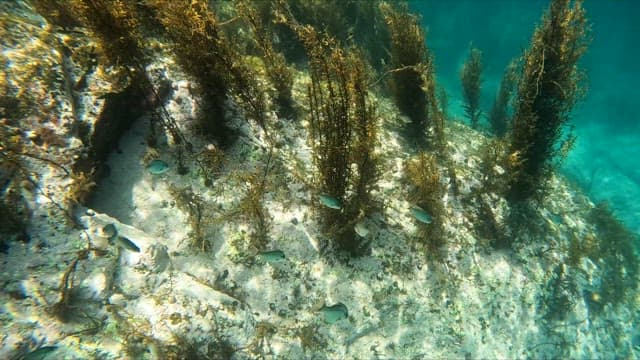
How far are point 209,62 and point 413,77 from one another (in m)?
3.20

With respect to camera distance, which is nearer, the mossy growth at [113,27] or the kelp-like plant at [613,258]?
the mossy growth at [113,27]

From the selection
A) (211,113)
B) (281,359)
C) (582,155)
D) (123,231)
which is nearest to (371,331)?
(281,359)

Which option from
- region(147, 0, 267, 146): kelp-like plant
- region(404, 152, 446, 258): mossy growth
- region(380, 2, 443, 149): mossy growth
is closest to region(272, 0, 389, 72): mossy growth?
region(380, 2, 443, 149): mossy growth

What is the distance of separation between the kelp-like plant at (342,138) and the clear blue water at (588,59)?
12.5 metres

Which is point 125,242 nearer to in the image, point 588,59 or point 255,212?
point 255,212

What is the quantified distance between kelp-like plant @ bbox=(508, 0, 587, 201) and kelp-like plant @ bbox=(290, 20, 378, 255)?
2.52m

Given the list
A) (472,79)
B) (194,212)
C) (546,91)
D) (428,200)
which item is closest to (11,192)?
(194,212)

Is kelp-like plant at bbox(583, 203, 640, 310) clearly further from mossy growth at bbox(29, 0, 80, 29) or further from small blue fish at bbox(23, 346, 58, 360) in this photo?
mossy growth at bbox(29, 0, 80, 29)

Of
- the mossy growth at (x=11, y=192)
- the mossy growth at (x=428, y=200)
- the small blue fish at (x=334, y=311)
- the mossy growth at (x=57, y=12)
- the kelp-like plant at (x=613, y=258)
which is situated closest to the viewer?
the mossy growth at (x=11, y=192)

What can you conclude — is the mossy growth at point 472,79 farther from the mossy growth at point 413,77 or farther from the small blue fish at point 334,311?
the small blue fish at point 334,311

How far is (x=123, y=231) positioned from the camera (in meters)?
3.89

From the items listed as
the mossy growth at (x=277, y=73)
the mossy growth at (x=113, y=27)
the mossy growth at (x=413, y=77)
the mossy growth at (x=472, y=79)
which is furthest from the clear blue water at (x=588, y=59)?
the mossy growth at (x=113, y=27)

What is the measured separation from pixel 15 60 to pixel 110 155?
4.42 feet

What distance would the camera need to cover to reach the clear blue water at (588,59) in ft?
50.7
